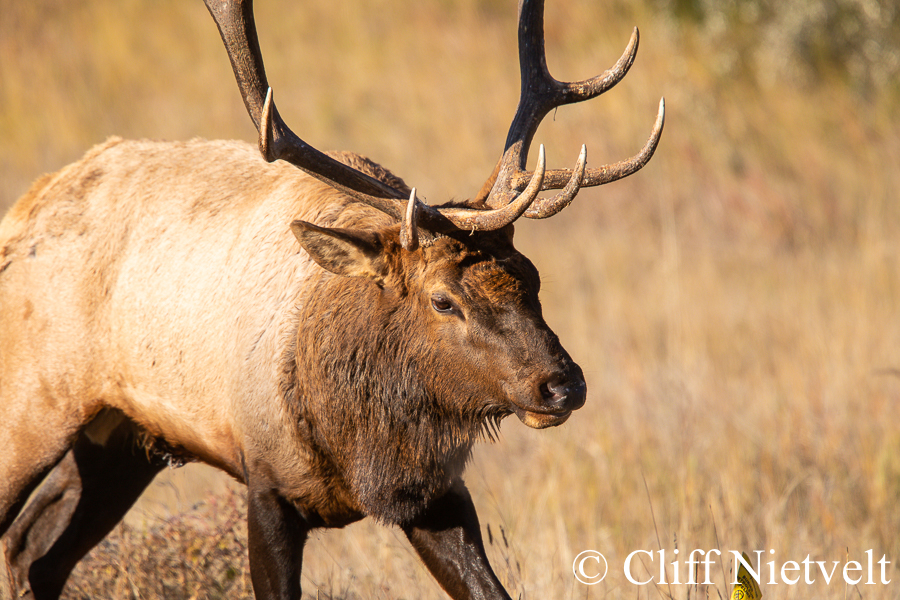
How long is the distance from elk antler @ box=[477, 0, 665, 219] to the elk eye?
39cm

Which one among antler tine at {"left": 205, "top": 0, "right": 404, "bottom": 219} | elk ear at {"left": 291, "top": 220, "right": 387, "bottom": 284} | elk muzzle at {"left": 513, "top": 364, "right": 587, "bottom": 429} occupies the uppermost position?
antler tine at {"left": 205, "top": 0, "right": 404, "bottom": 219}

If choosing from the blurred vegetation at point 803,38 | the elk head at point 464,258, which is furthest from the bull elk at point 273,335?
the blurred vegetation at point 803,38

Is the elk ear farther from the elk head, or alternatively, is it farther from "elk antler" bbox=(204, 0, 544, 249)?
"elk antler" bbox=(204, 0, 544, 249)

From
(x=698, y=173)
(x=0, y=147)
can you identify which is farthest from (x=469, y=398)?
(x=0, y=147)

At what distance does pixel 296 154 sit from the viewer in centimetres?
292

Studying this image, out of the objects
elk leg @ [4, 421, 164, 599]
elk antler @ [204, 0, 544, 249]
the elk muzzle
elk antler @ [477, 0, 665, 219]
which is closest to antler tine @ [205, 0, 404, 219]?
elk antler @ [204, 0, 544, 249]

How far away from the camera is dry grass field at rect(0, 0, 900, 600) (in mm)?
4465

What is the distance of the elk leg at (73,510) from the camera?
3.75 metres

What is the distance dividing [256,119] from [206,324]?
795 millimetres

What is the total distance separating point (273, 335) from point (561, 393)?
105 cm

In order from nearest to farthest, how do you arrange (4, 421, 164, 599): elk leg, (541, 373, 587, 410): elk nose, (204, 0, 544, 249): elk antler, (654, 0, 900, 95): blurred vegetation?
(541, 373, 587, 410): elk nose, (204, 0, 544, 249): elk antler, (4, 421, 164, 599): elk leg, (654, 0, 900, 95): blurred vegetation

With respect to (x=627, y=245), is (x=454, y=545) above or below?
below

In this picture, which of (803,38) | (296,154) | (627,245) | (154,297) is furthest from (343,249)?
(803,38)

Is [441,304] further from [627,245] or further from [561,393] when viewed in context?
[627,245]
